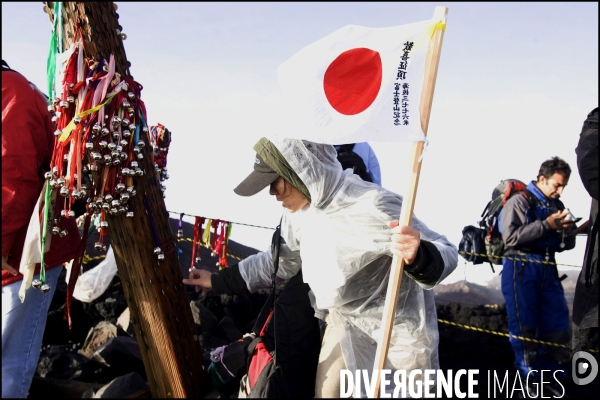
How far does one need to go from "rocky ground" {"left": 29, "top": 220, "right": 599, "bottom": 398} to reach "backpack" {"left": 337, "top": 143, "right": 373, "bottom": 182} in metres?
1.91

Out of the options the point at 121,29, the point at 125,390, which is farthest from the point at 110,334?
the point at 121,29

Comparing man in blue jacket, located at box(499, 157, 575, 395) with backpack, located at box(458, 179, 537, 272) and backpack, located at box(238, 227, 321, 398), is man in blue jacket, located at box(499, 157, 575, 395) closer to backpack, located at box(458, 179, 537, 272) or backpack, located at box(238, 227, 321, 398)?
backpack, located at box(458, 179, 537, 272)

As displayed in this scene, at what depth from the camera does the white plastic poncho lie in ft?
10.8

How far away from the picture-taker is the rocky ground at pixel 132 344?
484 cm

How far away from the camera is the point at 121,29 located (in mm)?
3777

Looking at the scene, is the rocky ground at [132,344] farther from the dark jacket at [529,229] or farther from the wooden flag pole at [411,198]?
the wooden flag pole at [411,198]

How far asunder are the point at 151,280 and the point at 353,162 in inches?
82.7

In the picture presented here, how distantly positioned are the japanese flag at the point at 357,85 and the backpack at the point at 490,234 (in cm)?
406

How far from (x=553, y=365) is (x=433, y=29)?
4.69 m

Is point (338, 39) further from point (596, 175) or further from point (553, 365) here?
point (553, 365)

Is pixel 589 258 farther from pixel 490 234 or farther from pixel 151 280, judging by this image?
pixel 490 234

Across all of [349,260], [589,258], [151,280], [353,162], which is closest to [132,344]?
[151,280]

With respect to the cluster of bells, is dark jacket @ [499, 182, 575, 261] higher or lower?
higher

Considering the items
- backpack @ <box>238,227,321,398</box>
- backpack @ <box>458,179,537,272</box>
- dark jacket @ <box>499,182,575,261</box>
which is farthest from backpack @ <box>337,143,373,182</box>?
backpack @ <box>458,179,537,272</box>
